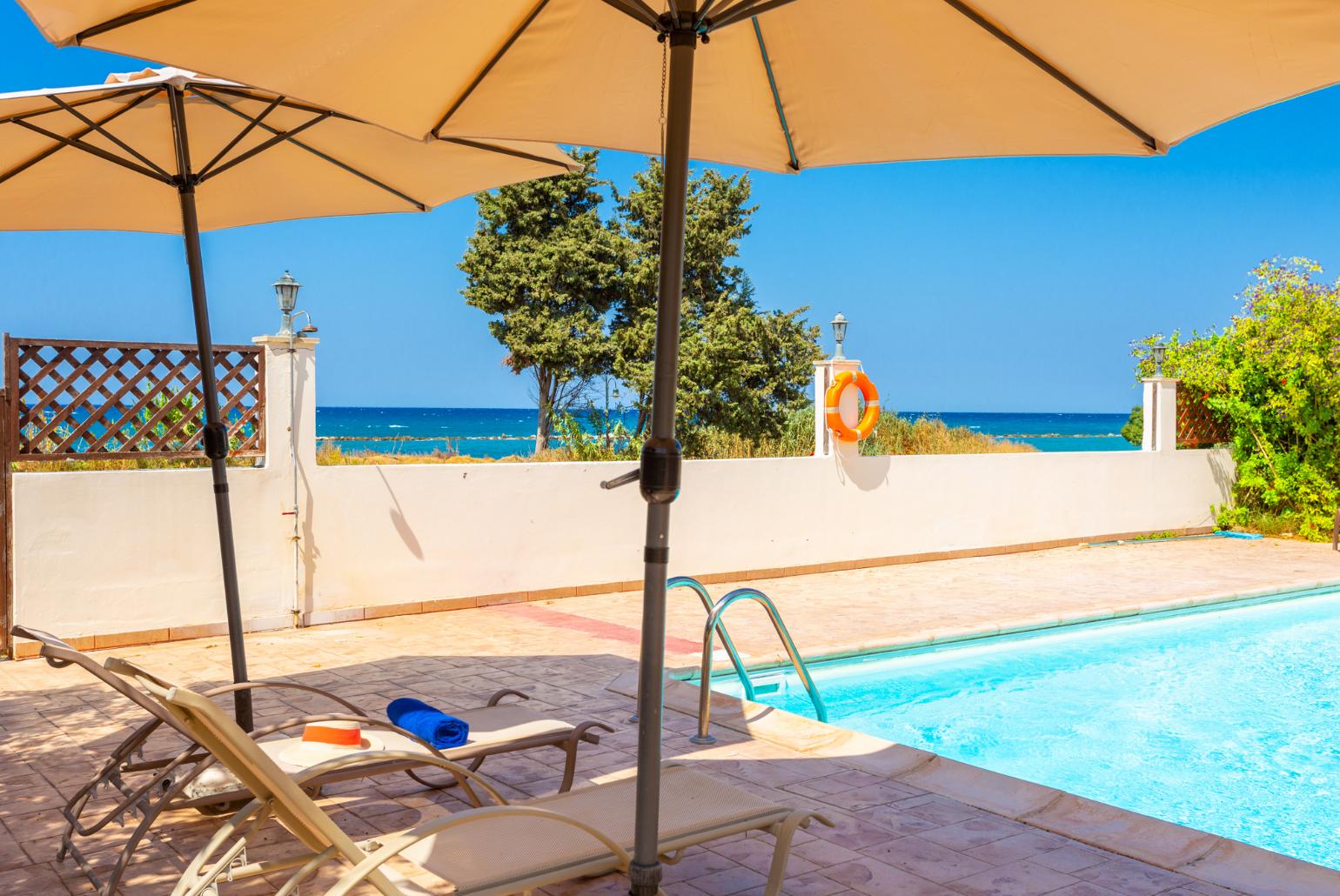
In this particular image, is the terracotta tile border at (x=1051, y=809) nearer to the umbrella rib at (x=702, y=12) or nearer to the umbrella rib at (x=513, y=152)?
the umbrella rib at (x=513, y=152)

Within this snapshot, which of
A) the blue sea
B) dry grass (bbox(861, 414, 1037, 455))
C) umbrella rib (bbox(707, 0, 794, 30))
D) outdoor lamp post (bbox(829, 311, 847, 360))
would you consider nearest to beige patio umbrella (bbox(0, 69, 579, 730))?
umbrella rib (bbox(707, 0, 794, 30))

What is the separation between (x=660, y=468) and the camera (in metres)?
2.09

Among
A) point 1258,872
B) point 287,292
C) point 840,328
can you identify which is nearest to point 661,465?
point 1258,872

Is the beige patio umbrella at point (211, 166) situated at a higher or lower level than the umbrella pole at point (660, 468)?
higher

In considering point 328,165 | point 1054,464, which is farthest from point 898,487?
point 328,165

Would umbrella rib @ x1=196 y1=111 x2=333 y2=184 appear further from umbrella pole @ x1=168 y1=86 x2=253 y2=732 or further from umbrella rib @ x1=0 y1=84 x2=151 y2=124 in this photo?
umbrella rib @ x1=0 y1=84 x2=151 y2=124

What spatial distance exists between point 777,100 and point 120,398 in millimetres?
4880

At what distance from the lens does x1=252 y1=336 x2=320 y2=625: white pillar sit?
6734 mm

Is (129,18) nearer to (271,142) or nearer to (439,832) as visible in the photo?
(271,142)

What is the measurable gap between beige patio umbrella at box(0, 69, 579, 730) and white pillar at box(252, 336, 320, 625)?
190 centimetres

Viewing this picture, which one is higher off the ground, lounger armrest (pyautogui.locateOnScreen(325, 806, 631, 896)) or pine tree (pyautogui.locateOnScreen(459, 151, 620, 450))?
pine tree (pyautogui.locateOnScreen(459, 151, 620, 450))

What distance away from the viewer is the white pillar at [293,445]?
6734 mm

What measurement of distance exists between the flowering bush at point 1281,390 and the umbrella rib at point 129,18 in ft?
40.2

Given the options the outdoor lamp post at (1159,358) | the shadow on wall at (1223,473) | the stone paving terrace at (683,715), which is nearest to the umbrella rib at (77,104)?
the stone paving terrace at (683,715)
